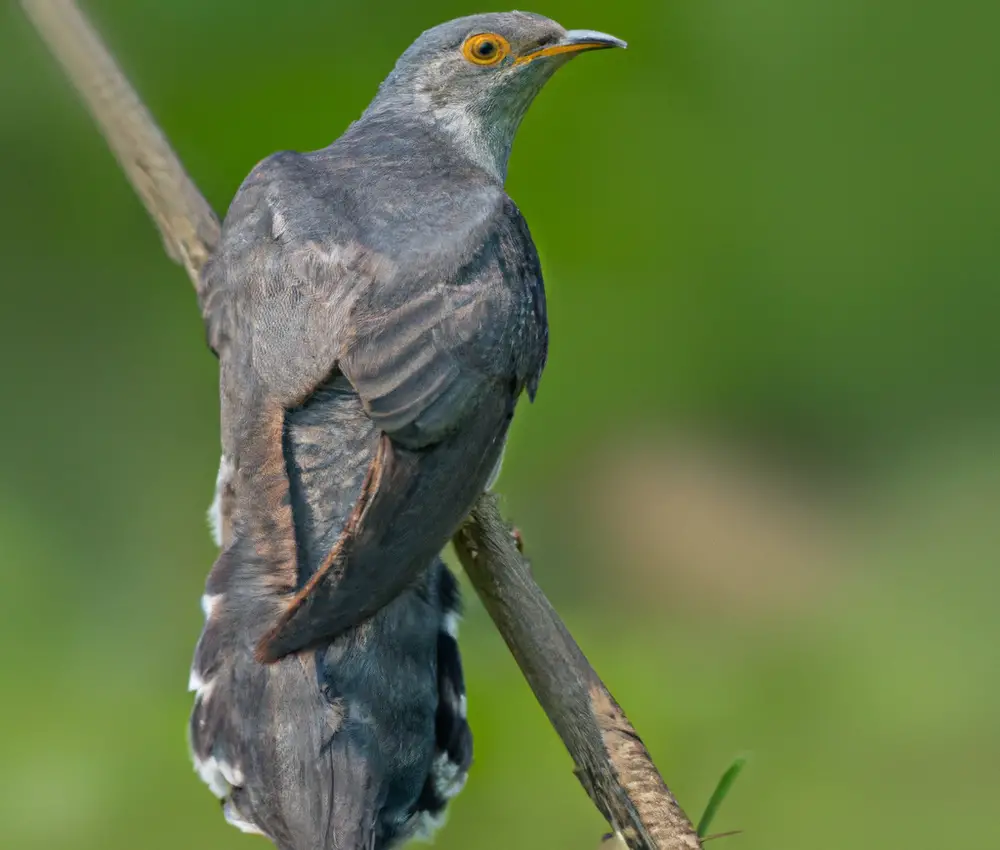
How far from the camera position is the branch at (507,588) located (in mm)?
1952

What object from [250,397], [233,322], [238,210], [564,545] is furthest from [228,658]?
[564,545]

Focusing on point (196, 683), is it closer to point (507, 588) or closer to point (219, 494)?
point (219, 494)

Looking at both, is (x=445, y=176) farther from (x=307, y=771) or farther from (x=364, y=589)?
(x=307, y=771)

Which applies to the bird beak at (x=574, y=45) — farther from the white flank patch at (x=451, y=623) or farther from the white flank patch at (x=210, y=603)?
the white flank patch at (x=210, y=603)

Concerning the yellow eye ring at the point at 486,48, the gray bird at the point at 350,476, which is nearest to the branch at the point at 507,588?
the gray bird at the point at 350,476

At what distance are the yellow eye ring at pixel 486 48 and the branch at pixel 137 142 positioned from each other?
663mm

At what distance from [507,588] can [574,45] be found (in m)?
1.24

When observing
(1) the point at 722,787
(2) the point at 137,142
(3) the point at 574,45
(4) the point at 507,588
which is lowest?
(1) the point at 722,787

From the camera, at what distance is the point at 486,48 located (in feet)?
9.17

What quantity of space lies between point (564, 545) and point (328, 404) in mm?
2538

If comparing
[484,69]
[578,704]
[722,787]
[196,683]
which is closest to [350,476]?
[196,683]

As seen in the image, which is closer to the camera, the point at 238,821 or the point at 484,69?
the point at 238,821

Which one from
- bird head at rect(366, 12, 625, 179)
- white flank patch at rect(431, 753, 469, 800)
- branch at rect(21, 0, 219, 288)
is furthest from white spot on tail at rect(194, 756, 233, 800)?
bird head at rect(366, 12, 625, 179)

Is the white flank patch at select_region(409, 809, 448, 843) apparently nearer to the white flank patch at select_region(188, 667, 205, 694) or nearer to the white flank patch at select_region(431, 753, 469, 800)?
the white flank patch at select_region(431, 753, 469, 800)
